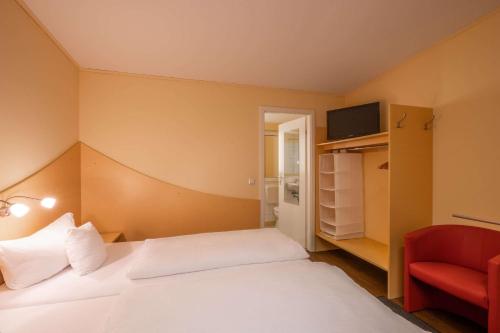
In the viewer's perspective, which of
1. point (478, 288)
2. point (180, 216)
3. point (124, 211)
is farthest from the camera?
point (180, 216)

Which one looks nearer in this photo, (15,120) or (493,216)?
(15,120)

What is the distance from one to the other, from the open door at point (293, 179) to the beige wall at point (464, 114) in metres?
1.57

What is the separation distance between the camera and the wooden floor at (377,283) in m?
1.76

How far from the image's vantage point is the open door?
3418mm

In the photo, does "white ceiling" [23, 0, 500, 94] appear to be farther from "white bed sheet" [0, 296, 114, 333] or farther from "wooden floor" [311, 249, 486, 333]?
"wooden floor" [311, 249, 486, 333]

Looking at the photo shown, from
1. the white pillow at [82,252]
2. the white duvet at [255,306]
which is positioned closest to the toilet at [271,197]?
the white duvet at [255,306]

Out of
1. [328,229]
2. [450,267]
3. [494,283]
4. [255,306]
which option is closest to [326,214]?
[328,229]

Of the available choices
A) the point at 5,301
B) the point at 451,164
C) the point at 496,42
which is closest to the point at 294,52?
the point at 496,42

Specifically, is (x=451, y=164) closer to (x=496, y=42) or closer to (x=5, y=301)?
(x=496, y=42)

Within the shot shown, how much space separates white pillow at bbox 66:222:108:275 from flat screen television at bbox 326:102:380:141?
3.00 metres

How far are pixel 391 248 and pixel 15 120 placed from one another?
11.1ft

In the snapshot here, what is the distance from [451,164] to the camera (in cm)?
207

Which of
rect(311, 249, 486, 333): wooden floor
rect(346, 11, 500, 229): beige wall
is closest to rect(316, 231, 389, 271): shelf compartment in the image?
rect(311, 249, 486, 333): wooden floor

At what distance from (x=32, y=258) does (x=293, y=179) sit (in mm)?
3293
